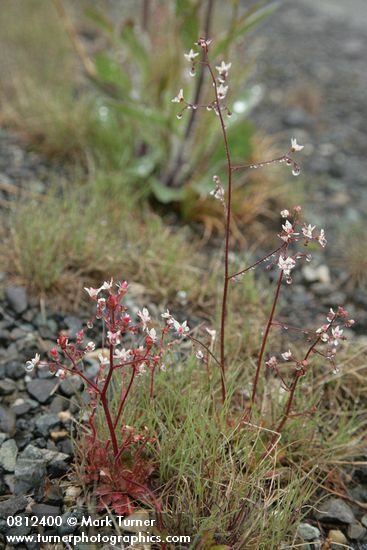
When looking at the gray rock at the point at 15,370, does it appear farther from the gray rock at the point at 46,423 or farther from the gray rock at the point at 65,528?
the gray rock at the point at 65,528

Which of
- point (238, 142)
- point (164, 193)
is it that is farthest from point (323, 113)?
point (164, 193)

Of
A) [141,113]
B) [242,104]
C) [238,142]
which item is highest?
[242,104]

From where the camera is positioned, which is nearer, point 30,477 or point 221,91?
point 221,91

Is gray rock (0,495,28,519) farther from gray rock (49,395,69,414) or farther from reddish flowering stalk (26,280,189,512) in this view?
gray rock (49,395,69,414)

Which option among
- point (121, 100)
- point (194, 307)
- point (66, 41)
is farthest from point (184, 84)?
point (66, 41)

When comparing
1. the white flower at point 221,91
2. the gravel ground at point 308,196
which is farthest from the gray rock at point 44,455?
the white flower at point 221,91

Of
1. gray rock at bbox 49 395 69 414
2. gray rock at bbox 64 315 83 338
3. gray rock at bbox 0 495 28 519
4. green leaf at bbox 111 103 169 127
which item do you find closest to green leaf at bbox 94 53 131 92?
green leaf at bbox 111 103 169 127

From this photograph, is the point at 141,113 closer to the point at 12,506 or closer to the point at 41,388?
the point at 41,388

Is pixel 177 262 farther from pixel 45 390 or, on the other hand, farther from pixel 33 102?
pixel 33 102
